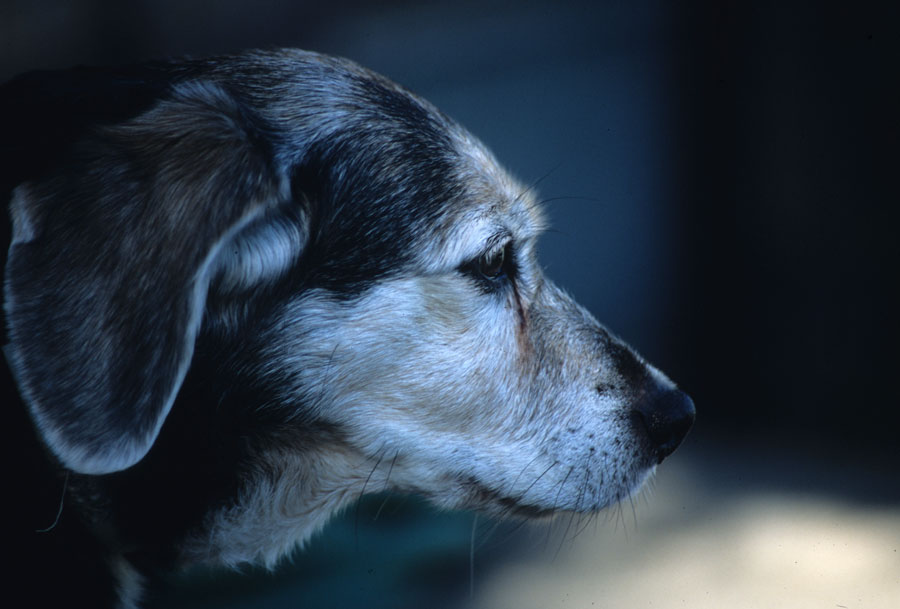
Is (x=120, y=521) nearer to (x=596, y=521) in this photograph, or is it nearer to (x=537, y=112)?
(x=596, y=521)

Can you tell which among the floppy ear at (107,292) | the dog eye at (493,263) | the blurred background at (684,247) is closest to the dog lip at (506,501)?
the blurred background at (684,247)

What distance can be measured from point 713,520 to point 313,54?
61.0 inches

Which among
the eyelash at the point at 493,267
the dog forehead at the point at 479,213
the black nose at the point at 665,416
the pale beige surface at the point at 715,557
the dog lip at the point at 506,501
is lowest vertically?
the pale beige surface at the point at 715,557

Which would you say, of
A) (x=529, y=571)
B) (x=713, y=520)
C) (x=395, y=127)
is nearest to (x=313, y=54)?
(x=395, y=127)

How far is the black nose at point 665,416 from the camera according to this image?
1637 millimetres

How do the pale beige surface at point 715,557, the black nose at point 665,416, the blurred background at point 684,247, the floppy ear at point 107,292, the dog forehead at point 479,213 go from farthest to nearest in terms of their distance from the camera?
the blurred background at point 684,247, the pale beige surface at point 715,557, the black nose at point 665,416, the dog forehead at point 479,213, the floppy ear at point 107,292

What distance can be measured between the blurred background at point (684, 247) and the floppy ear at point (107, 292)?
62 centimetres

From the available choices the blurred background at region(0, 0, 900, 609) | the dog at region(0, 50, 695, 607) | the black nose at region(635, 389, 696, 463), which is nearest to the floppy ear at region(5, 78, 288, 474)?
the dog at region(0, 50, 695, 607)

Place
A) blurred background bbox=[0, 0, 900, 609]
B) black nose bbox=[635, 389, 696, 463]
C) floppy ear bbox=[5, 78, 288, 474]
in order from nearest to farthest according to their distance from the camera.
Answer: floppy ear bbox=[5, 78, 288, 474]
black nose bbox=[635, 389, 696, 463]
blurred background bbox=[0, 0, 900, 609]

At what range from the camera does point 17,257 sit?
1.18 meters

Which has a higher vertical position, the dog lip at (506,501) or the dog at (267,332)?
the dog at (267,332)

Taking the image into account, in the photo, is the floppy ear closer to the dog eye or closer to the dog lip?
the dog eye

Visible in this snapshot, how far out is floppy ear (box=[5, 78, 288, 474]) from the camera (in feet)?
3.89

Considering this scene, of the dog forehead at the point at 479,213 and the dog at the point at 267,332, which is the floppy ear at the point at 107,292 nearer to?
the dog at the point at 267,332
